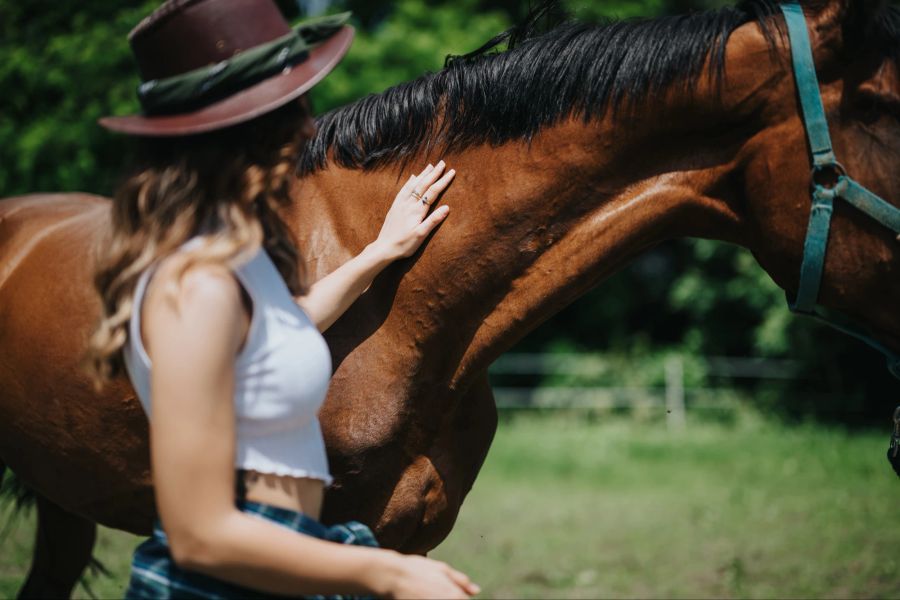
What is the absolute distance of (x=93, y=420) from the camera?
242 cm

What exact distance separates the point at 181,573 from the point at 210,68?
80cm

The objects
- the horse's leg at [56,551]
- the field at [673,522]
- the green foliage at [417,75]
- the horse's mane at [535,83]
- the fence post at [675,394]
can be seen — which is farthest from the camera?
the fence post at [675,394]

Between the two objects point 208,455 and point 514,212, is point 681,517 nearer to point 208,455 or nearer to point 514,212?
point 514,212

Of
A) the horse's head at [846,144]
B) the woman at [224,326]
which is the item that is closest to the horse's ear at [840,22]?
the horse's head at [846,144]

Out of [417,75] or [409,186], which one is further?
[417,75]

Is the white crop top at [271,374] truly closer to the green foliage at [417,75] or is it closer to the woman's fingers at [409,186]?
the woman's fingers at [409,186]

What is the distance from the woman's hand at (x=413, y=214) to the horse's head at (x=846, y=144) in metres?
0.77

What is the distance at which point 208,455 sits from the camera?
1.26 m

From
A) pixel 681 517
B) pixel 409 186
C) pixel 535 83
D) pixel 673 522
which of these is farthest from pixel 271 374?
pixel 681 517

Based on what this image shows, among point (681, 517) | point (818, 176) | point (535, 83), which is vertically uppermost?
point (535, 83)

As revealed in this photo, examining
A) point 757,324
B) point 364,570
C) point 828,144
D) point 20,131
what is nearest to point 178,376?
point 364,570

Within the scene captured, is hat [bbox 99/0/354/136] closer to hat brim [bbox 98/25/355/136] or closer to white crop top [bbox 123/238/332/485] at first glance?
hat brim [bbox 98/25/355/136]

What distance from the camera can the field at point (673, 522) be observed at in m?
5.20

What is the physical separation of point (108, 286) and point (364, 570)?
1.98 feet
